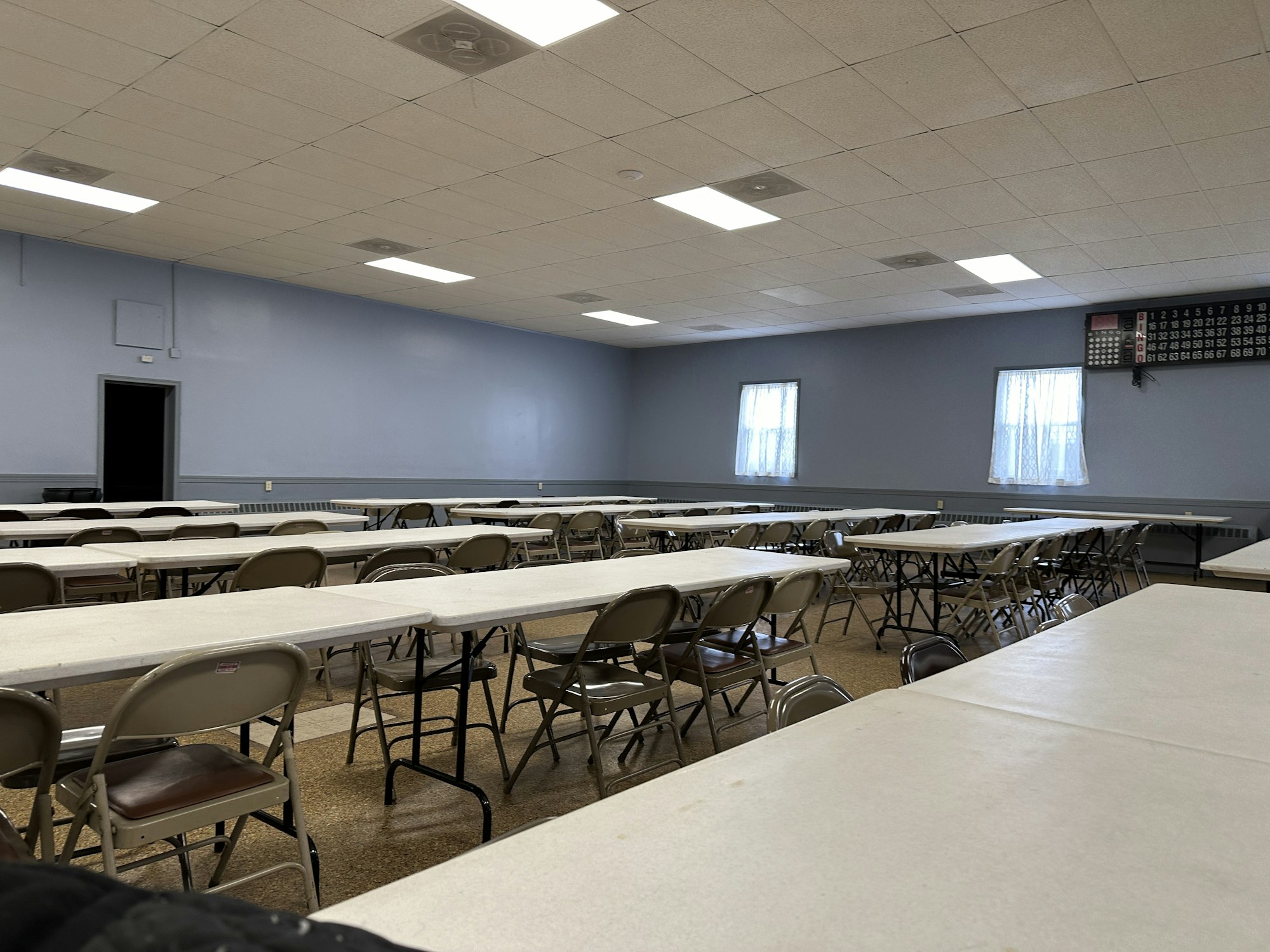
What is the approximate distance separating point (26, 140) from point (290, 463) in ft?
14.7

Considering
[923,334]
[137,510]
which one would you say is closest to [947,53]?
[137,510]

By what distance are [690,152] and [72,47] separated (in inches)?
126

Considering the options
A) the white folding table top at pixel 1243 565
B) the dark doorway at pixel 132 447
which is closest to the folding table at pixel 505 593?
the white folding table top at pixel 1243 565

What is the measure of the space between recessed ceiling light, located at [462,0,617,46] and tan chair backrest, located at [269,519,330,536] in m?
2.96

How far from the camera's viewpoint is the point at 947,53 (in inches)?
150

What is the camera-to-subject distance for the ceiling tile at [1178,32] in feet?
11.1

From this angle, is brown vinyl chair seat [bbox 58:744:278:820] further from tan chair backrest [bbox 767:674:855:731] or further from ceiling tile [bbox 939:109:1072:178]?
ceiling tile [bbox 939:109:1072:178]

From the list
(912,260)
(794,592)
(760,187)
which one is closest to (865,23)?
(760,187)

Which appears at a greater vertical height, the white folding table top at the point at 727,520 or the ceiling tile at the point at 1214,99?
the ceiling tile at the point at 1214,99

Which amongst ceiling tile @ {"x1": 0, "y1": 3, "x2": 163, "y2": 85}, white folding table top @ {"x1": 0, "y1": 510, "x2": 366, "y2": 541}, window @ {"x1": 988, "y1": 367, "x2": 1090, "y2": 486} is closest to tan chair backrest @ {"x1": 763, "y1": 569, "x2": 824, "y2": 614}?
white folding table top @ {"x1": 0, "y1": 510, "x2": 366, "y2": 541}

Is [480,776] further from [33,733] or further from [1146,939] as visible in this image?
[1146,939]

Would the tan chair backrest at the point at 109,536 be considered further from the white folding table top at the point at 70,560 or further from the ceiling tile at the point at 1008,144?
the ceiling tile at the point at 1008,144

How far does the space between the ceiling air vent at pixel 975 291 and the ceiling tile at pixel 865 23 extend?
5.16 m

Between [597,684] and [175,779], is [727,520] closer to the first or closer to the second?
[597,684]
